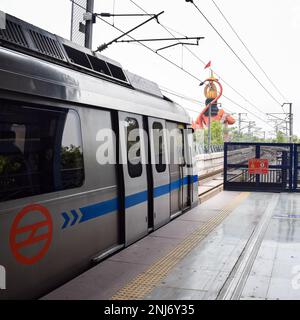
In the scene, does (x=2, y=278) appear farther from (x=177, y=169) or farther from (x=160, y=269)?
(x=177, y=169)

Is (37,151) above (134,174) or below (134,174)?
above

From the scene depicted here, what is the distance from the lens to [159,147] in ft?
26.0

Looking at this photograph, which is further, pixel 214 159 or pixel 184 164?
pixel 214 159

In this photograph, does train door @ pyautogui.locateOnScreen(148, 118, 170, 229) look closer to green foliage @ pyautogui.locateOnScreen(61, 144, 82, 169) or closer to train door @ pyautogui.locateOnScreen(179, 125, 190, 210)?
train door @ pyautogui.locateOnScreen(179, 125, 190, 210)

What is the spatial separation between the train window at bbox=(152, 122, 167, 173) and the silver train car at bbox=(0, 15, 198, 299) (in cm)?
22

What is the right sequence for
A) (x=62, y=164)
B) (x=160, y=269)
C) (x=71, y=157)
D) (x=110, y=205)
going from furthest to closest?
(x=110, y=205)
(x=160, y=269)
(x=71, y=157)
(x=62, y=164)

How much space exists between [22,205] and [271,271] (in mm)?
3313

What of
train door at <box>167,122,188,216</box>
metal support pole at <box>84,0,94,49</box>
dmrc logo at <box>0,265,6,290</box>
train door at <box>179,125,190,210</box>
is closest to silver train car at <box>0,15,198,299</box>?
dmrc logo at <box>0,265,6,290</box>

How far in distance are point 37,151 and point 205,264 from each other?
283 centimetres

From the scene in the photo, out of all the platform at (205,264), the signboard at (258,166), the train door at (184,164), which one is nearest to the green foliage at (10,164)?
the platform at (205,264)

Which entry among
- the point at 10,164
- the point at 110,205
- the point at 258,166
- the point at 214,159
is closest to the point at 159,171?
the point at 110,205

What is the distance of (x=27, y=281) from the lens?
407cm

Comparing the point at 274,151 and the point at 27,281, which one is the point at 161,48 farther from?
the point at 27,281
